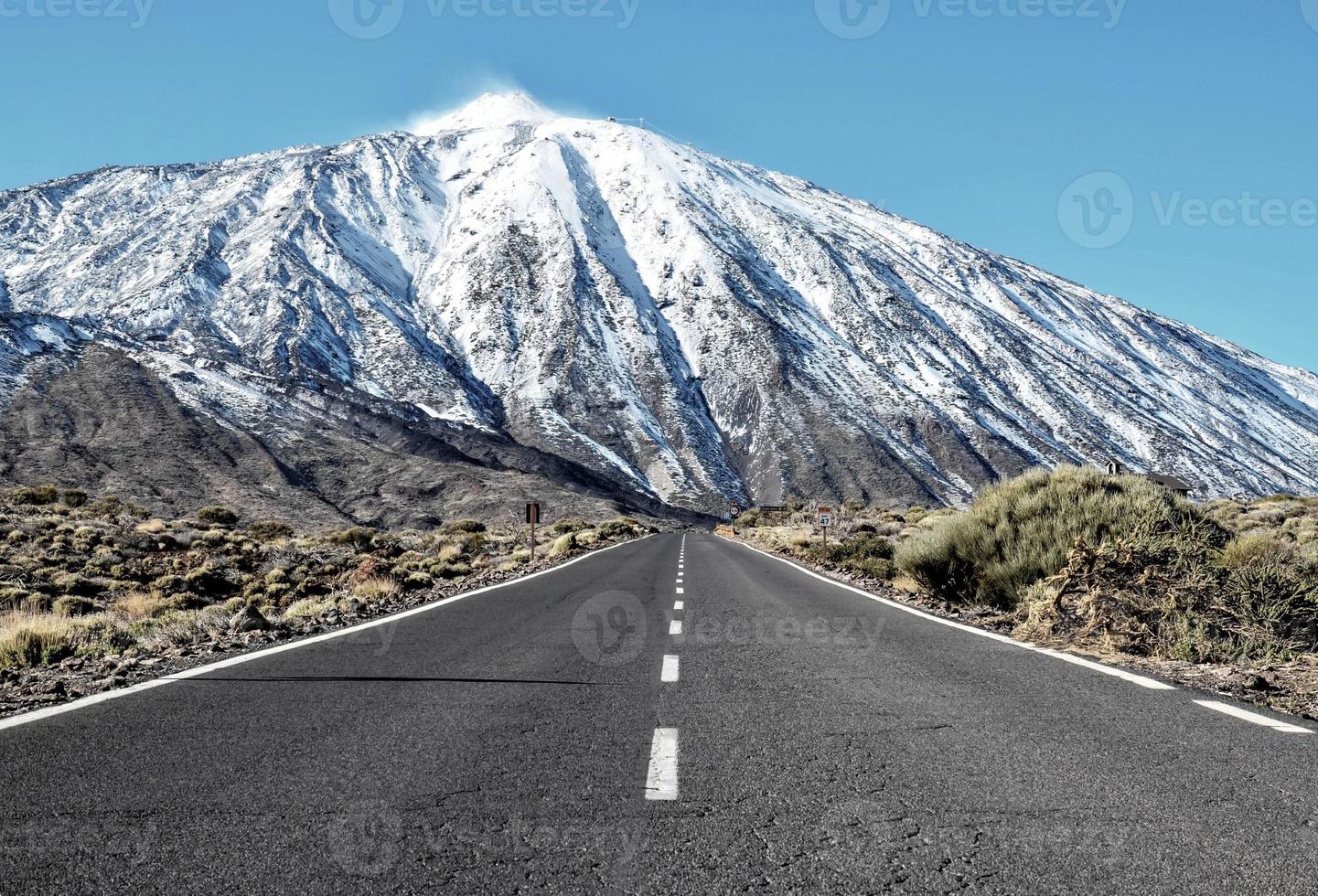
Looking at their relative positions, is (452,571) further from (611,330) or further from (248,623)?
(611,330)

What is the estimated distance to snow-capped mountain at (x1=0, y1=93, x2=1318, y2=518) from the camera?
109 metres

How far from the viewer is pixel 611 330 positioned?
13362 centimetres

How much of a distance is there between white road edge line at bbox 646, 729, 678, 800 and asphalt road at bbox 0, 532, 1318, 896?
0.02 metres

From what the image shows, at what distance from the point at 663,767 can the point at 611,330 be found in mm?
131222

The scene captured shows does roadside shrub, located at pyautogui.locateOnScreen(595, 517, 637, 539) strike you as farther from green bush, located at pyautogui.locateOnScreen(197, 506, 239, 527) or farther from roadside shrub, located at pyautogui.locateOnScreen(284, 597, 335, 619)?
roadside shrub, located at pyautogui.locateOnScreen(284, 597, 335, 619)

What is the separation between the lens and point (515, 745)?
15.0ft

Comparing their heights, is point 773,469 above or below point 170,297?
below

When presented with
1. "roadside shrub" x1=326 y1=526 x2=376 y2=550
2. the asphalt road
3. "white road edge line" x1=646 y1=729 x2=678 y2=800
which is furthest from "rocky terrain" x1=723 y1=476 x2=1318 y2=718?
"roadside shrub" x1=326 y1=526 x2=376 y2=550

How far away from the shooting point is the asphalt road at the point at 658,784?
2941 millimetres

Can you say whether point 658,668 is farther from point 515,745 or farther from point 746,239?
point 746,239

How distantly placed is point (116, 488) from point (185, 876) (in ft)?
213

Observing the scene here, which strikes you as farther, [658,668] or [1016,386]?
[1016,386]

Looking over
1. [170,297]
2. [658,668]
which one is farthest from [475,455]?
[658,668]

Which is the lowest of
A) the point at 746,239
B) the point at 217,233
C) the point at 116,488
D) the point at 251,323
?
the point at 116,488
